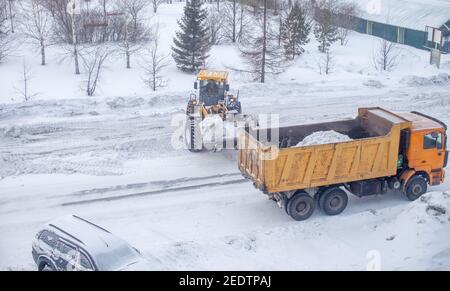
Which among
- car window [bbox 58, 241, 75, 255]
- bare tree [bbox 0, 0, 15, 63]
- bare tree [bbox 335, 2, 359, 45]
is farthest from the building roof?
car window [bbox 58, 241, 75, 255]

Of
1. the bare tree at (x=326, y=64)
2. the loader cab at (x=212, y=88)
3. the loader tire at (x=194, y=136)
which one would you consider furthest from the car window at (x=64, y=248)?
the bare tree at (x=326, y=64)

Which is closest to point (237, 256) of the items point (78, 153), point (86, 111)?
point (78, 153)

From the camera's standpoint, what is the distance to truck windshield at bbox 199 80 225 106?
22.1 metres

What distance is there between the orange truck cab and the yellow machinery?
6.50m

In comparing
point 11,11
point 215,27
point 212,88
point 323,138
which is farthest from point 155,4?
point 323,138

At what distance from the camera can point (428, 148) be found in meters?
16.2

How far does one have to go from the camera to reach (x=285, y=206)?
15.2 metres

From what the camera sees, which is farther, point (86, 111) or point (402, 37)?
point (402, 37)

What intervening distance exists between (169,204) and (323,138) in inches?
179

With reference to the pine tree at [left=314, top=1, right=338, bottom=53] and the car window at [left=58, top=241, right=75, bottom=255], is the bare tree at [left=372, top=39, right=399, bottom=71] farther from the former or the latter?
the car window at [left=58, top=241, right=75, bottom=255]

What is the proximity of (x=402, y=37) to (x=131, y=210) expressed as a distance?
33.7 meters

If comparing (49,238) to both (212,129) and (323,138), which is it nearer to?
(323,138)

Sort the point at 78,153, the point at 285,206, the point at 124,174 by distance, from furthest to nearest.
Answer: the point at 78,153 < the point at 124,174 < the point at 285,206
